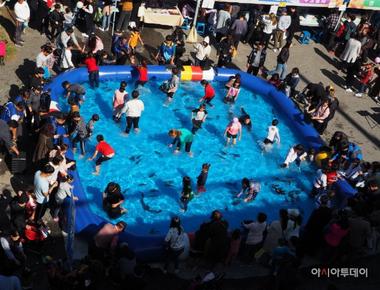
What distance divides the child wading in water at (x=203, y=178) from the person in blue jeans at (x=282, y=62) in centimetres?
598

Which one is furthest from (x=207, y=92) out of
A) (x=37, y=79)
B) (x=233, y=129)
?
(x=37, y=79)

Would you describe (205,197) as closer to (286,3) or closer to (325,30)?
(286,3)

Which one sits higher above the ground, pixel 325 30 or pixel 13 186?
pixel 325 30

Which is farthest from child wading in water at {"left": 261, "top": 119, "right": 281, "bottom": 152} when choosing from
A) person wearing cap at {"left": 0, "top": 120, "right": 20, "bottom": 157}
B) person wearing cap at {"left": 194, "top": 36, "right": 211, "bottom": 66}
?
person wearing cap at {"left": 0, "top": 120, "right": 20, "bottom": 157}

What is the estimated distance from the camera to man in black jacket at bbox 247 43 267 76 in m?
17.2

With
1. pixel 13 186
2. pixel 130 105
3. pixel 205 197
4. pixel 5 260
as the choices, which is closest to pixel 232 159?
pixel 205 197

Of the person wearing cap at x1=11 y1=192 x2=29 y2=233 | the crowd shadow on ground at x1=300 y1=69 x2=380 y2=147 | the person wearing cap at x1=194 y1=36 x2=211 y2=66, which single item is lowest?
the crowd shadow on ground at x1=300 y1=69 x2=380 y2=147

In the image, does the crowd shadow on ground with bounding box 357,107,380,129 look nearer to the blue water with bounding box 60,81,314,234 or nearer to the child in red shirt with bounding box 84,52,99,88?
the blue water with bounding box 60,81,314,234

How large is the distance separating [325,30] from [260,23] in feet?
11.8

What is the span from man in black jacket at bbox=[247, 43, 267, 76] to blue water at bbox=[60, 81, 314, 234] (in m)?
1.36

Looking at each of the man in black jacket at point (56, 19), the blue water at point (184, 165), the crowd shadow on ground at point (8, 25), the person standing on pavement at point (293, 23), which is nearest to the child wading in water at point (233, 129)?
the blue water at point (184, 165)

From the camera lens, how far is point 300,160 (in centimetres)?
1451

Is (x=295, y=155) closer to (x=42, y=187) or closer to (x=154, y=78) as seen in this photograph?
(x=154, y=78)

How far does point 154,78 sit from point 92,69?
97.7 inches
